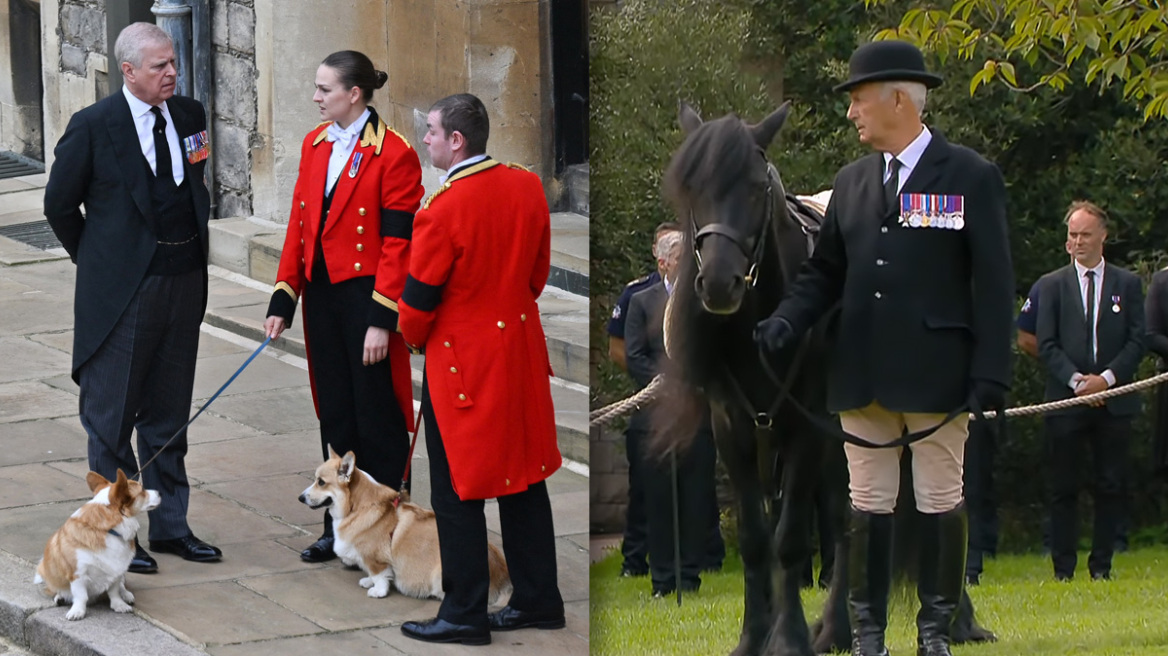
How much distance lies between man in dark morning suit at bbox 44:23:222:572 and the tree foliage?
287 centimetres

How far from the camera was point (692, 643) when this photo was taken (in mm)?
4750

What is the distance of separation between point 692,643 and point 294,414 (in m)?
4.34

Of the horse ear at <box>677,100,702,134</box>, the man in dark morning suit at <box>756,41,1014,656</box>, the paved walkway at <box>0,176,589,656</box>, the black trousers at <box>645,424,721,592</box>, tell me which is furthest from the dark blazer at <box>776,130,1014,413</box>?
the paved walkway at <box>0,176,589,656</box>

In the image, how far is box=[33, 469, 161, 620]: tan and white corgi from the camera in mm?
5941

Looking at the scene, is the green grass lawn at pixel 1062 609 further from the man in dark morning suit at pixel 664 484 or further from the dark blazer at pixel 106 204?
the dark blazer at pixel 106 204

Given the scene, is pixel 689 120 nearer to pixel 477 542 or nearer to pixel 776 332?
pixel 776 332

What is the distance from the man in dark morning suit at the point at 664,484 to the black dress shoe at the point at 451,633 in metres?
1.17

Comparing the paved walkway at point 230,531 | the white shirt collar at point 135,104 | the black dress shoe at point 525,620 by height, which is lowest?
the paved walkway at point 230,531

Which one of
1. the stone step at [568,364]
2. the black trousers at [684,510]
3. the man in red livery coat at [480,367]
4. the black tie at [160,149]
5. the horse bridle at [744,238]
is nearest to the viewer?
the horse bridle at [744,238]

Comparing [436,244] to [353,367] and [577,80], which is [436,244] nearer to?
[577,80]

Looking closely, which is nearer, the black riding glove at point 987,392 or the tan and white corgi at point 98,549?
the black riding glove at point 987,392

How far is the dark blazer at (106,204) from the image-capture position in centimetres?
629

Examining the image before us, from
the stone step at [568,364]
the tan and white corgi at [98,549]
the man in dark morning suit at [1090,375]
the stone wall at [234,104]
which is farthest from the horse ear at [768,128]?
the stone wall at [234,104]

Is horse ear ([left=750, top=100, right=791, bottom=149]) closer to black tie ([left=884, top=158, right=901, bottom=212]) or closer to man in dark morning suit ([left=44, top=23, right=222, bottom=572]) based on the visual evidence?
black tie ([left=884, top=158, right=901, bottom=212])
